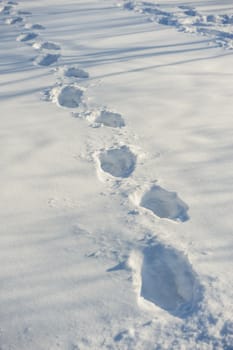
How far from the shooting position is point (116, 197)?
6.59 ft

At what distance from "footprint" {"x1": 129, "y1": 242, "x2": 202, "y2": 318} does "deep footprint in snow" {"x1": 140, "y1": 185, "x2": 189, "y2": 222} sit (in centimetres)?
27

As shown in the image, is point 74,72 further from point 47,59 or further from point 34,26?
point 34,26

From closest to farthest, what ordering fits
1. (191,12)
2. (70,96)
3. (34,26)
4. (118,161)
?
(118,161)
(70,96)
(34,26)
(191,12)

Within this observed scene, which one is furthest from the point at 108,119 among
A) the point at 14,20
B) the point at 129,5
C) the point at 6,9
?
the point at 6,9

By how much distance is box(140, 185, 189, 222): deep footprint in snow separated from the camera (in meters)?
1.95

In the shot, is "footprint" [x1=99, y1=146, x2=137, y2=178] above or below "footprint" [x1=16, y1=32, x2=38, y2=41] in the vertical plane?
below

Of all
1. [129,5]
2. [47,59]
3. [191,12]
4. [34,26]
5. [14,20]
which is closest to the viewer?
[47,59]

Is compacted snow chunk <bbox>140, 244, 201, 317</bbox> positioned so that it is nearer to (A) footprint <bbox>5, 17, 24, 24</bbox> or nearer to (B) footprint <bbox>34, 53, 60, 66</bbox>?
(B) footprint <bbox>34, 53, 60, 66</bbox>

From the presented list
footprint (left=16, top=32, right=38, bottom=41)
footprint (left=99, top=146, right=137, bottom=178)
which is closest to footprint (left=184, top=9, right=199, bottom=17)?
footprint (left=16, top=32, right=38, bottom=41)

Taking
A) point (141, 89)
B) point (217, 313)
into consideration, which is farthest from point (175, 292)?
point (141, 89)

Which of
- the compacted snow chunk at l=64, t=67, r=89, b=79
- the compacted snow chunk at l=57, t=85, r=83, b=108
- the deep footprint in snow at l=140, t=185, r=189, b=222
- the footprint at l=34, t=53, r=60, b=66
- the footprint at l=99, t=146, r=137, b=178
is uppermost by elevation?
the footprint at l=34, t=53, r=60, b=66

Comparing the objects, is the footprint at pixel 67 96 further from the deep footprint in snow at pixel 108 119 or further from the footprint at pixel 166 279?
the footprint at pixel 166 279

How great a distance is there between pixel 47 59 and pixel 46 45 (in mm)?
384

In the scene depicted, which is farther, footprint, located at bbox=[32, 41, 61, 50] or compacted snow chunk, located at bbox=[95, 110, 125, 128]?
footprint, located at bbox=[32, 41, 61, 50]
